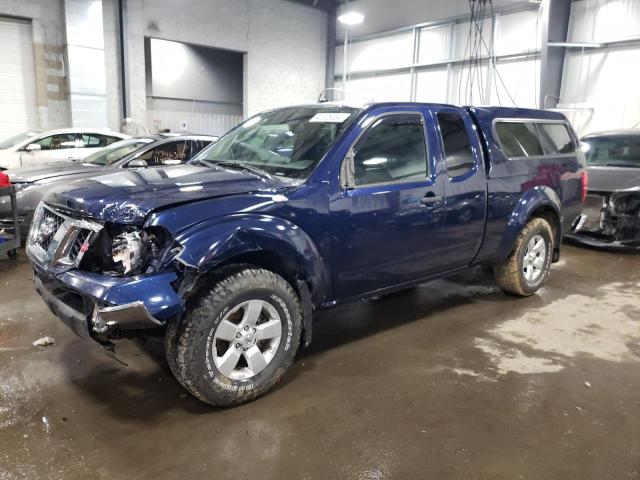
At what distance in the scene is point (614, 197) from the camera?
656 centimetres

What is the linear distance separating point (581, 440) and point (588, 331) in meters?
1.80

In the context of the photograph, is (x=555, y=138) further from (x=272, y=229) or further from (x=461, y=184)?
(x=272, y=229)

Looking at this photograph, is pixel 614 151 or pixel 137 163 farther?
pixel 614 151

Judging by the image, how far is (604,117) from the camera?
12023 millimetres

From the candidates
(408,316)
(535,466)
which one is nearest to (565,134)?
(408,316)

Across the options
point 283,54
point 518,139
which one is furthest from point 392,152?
point 283,54

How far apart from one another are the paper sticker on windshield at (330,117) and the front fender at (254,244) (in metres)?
0.94

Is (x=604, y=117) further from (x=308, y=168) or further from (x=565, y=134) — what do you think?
(x=308, y=168)

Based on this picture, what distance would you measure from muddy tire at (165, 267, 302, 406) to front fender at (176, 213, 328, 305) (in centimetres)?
15

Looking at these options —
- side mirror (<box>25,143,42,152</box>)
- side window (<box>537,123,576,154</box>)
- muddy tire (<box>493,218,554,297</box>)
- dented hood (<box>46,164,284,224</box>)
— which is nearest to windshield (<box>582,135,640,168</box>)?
side window (<box>537,123,576,154</box>)

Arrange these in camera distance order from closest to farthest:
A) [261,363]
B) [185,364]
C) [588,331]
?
[185,364] → [261,363] → [588,331]

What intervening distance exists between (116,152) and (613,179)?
723 centimetres

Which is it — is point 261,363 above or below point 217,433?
above

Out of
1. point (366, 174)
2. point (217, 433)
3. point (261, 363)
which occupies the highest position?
point (366, 174)
